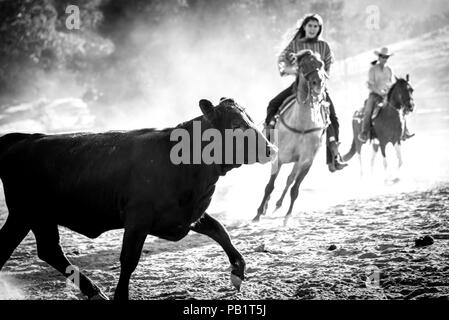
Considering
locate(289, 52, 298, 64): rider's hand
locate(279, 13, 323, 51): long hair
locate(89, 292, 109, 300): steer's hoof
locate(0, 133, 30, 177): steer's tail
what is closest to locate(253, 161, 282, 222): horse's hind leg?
locate(289, 52, 298, 64): rider's hand

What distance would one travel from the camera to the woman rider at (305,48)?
26.2 feet

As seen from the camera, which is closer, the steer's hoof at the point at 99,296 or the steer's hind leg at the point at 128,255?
the steer's hind leg at the point at 128,255

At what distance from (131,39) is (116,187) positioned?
99.3 feet

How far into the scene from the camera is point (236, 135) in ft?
12.1

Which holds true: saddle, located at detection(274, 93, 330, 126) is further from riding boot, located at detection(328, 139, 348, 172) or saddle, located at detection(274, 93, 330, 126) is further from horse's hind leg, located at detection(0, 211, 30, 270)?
horse's hind leg, located at detection(0, 211, 30, 270)

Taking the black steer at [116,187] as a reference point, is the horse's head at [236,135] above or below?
above

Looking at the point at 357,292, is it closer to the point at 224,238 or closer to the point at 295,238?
the point at 224,238

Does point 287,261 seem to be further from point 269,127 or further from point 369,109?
point 369,109

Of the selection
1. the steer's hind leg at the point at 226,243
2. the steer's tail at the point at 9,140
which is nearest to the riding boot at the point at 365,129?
the steer's hind leg at the point at 226,243

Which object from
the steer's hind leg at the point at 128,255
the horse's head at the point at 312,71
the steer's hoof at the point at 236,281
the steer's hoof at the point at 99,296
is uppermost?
the horse's head at the point at 312,71

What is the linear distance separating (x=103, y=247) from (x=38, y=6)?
90.3ft

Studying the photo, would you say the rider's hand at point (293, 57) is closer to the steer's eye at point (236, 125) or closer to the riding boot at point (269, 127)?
the riding boot at point (269, 127)

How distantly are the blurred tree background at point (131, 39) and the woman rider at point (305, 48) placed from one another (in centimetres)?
2224

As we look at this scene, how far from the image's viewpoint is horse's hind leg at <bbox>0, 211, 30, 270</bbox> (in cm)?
399
